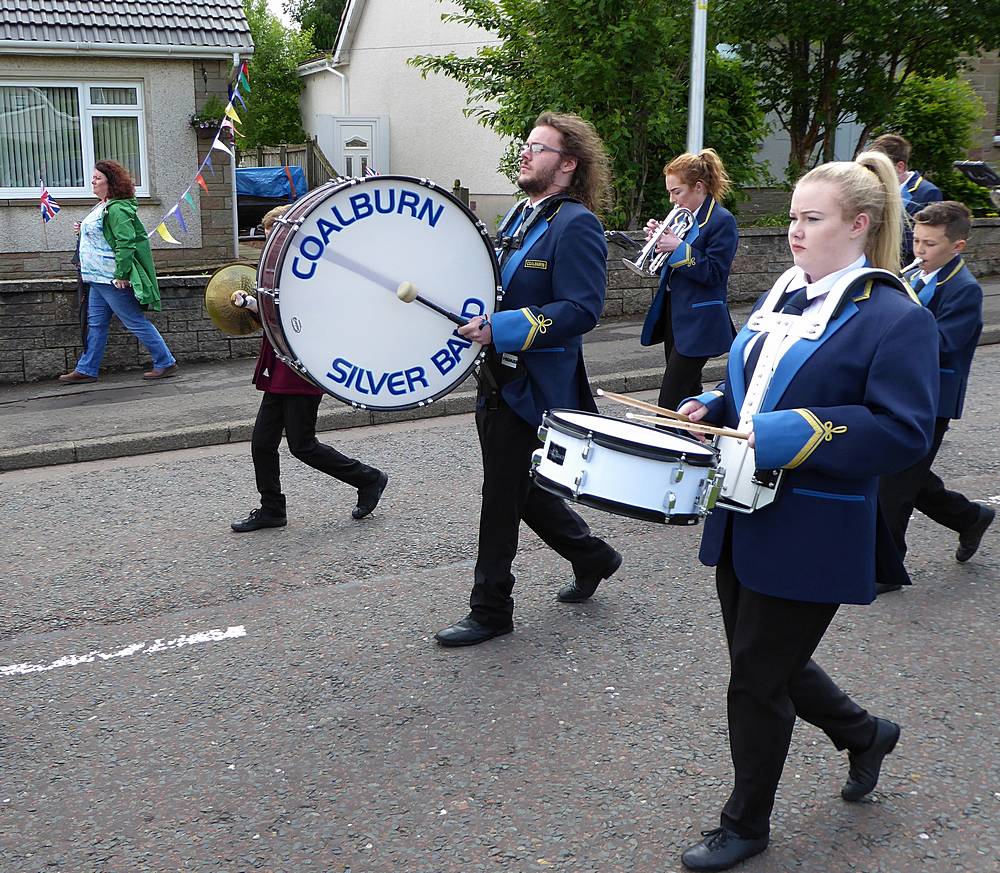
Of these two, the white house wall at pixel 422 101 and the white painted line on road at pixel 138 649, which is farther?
the white house wall at pixel 422 101

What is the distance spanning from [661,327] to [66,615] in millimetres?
3569

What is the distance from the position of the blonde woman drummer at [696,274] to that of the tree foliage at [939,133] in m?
11.5

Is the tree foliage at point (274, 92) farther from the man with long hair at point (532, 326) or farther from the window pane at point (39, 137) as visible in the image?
the man with long hair at point (532, 326)

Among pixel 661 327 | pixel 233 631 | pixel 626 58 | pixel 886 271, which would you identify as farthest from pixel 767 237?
pixel 886 271

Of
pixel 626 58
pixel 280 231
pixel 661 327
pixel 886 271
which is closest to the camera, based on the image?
pixel 886 271

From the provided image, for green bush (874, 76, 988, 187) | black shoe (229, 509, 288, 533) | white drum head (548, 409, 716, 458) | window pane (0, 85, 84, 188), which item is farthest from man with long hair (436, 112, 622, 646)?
green bush (874, 76, 988, 187)

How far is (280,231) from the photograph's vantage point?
3980 mm

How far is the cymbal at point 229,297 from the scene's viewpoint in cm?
548

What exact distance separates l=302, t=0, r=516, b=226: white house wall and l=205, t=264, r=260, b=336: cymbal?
18.2 m

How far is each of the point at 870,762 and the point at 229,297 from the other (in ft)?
11.5

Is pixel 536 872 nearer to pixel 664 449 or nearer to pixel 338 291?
pixel 664 449

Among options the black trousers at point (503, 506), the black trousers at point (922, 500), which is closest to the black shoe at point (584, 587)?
the black trousers at point (503, 506)

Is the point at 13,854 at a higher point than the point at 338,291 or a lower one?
lower

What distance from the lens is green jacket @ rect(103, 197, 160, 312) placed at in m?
9.77
